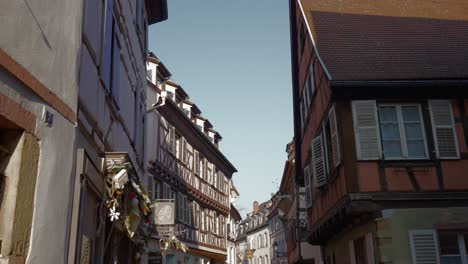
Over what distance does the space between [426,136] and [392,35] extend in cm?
323

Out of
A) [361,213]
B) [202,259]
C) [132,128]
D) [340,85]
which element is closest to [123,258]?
[132,128]

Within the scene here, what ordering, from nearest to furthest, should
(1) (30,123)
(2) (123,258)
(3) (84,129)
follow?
(1) (30,123) → (3) (84,129) → (2) (123,258)

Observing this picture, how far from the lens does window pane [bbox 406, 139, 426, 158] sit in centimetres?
1098

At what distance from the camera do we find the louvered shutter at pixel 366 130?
35.6ft

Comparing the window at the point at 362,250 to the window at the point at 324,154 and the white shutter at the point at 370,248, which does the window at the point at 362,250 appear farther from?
the window at the point at 324,154

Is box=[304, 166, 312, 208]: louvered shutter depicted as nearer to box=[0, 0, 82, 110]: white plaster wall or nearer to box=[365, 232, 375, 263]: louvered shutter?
box=[365, 232, 375, 263]: louvered shutter

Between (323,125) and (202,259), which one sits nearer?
(323,125)

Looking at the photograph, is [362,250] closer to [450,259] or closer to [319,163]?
[450,259]

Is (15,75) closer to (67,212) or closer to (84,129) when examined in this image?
(67,212)

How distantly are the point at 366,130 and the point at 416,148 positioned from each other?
119 centimetres

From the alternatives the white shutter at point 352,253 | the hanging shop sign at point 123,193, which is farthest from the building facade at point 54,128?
the white shutter at point 352,253

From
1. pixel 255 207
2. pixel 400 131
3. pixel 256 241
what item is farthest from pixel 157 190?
pixel 255 207

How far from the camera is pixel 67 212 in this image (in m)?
4.86

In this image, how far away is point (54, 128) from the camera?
4613 millimetres
